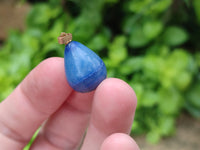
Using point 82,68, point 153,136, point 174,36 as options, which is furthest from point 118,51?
point 82,68

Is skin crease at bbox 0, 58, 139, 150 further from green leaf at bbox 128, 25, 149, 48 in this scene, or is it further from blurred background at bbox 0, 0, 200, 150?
green leaf at bbox 128, 25, 149, 48

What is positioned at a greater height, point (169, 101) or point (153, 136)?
point (169, 101)

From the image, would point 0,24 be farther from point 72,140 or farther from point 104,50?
point 72,140

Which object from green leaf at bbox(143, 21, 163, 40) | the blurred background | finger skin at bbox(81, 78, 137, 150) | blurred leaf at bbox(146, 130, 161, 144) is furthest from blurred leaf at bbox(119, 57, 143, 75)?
finger skin at bbox(81, 78, 137, 150)

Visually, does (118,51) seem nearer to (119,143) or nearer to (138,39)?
(138,39)

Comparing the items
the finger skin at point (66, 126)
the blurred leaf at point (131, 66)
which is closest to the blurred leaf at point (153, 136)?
the blurred leaf at point (131, 66)
